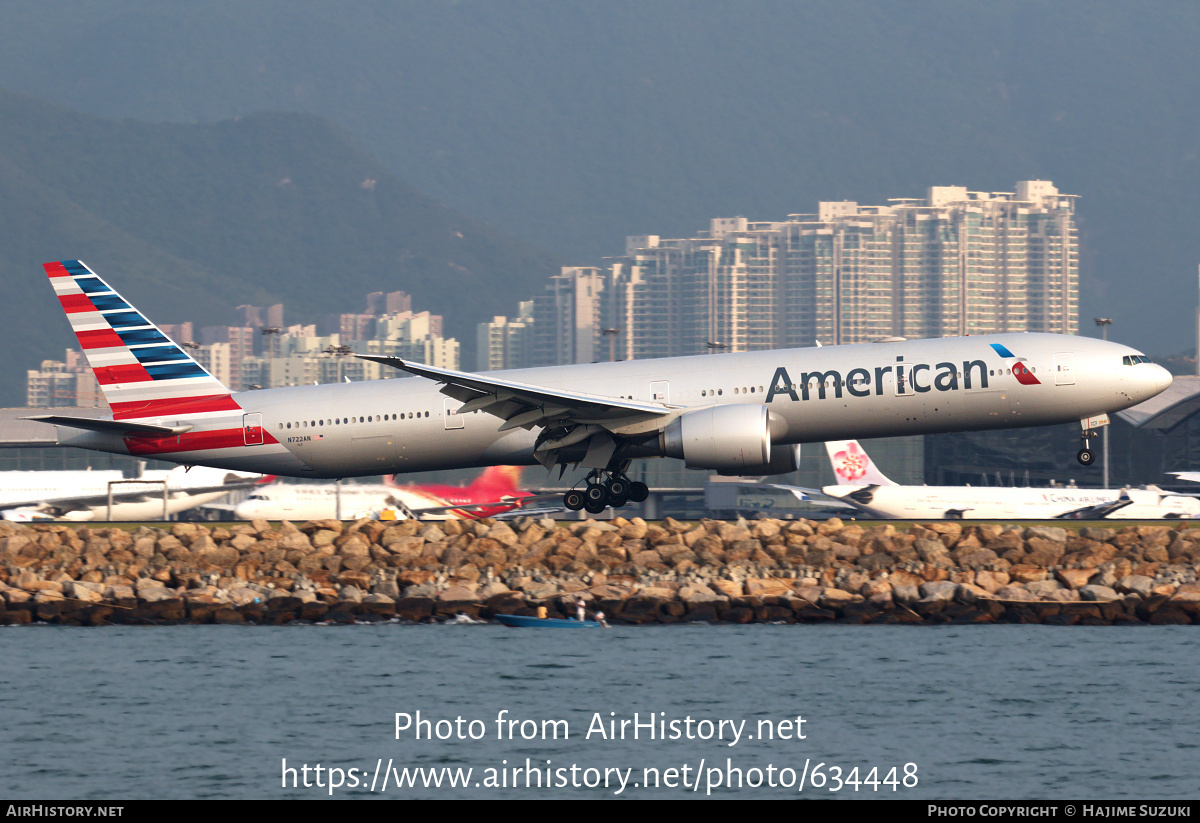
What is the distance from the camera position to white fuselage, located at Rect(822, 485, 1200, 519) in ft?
200

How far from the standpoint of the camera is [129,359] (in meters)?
40.4

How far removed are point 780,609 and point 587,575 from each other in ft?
18.2

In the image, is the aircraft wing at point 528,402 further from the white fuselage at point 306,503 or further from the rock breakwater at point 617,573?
the white fuselage at point 306,503

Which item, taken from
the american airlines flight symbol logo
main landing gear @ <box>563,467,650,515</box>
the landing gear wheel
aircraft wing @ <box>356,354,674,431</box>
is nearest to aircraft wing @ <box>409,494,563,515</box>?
main landing gear @ <box>563,467,650,515</box>

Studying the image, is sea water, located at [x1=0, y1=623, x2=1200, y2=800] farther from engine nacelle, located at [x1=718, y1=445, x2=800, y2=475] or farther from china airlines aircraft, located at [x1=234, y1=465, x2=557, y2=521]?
china airlines aircraft, located at [x1=234, y1=465, x2=557, y2=521]

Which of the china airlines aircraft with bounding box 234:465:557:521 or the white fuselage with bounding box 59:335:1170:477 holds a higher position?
the white fuselage with bounding box 59:335:1170:477

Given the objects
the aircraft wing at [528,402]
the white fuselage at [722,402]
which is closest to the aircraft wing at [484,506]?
the white fuselage at [722,402]

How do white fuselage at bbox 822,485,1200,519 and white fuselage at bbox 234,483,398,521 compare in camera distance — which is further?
white fuselage at bbox 234,483,398,521

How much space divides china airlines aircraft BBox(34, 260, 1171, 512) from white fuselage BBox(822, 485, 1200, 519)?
2433cm

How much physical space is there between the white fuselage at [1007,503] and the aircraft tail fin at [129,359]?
32.9 meters

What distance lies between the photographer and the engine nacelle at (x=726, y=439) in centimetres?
3534

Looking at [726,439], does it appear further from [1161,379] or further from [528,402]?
[1161,379]

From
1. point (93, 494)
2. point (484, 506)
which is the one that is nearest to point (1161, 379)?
point (484, 506)

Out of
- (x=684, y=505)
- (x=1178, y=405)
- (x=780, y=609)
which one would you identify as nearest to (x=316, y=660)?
(x=780, y=609)
